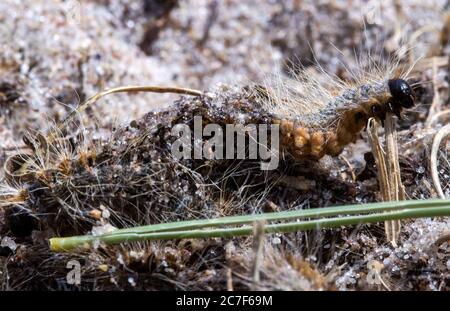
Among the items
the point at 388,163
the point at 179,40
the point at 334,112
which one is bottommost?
the point at 388,163

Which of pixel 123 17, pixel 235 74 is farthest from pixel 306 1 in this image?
pixel 123 17

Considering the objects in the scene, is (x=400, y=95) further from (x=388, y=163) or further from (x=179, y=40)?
(x=179, y=40)

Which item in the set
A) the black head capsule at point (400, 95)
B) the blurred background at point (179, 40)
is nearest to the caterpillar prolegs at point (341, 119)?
A: the black head capsule at point (400, 95)

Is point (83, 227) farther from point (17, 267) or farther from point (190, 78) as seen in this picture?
point (190, 78)

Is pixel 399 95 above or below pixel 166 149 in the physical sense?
above

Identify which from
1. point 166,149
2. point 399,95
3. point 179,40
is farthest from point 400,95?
point 179,40

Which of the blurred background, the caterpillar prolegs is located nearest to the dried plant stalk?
the caterpillar prolegs

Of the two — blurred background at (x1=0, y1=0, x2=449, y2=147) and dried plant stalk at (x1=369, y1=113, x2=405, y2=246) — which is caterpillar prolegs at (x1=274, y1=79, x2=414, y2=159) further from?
blurred background at (x1=0, y1=0, x2=449, y2=147)

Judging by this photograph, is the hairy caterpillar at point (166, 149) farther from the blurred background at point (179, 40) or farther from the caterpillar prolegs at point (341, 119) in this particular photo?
the blurred background at point (179, 40)
